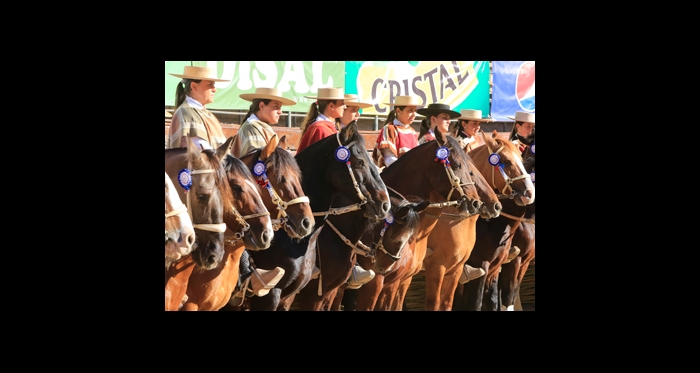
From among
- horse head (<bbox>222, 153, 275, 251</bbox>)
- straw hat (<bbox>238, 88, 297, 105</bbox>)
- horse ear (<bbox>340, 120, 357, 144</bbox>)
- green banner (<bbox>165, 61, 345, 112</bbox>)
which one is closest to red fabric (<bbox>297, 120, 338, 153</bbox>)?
green banner (<bbox>165, 61, 345, 112</bbox>)

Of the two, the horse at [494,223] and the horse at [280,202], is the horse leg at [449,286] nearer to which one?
the horse at [494,223]

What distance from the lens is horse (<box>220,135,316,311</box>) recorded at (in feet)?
25.9

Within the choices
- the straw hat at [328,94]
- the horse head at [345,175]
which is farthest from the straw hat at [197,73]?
the straw hat at [328,94]

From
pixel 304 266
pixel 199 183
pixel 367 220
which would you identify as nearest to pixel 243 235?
pixel 199 183

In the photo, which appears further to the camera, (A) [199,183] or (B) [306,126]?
(B) [306,126]

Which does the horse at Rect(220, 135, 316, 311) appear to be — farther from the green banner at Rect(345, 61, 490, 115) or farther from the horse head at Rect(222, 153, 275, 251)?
the green banner at Rect(345, 61, 490, 115)

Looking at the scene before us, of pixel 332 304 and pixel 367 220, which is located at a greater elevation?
pixel 367 220

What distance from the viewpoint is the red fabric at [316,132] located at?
32.1 feet

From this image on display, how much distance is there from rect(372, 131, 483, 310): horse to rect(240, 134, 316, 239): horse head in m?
2.05

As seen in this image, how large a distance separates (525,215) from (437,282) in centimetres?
179

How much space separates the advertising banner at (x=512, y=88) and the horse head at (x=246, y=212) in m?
4.55

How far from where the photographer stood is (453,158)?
9883 mm

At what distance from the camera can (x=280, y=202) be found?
25.8ft

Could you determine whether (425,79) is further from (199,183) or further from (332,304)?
(199,183)
